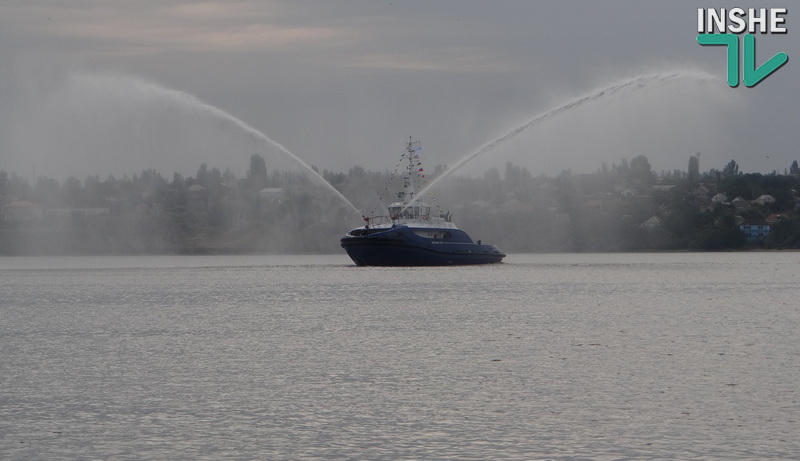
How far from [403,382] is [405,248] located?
84.1 metres

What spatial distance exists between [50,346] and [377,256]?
76.2m

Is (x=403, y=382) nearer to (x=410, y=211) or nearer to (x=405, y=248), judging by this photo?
(x=405, y=248)

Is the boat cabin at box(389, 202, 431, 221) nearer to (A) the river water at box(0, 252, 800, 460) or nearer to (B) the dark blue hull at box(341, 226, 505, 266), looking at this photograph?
(B) the dark blue hull at box(341, 226, 505, 266)

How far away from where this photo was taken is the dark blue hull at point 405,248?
118 metres

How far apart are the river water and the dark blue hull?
4433cm

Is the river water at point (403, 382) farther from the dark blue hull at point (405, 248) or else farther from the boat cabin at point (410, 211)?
the boat cabin at point (410, 211)

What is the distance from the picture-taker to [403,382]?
3469 cm

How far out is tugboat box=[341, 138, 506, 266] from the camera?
11825 cm

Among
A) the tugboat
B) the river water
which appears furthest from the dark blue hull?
the river water

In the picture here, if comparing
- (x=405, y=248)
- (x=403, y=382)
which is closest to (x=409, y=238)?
(x=405, y=248)

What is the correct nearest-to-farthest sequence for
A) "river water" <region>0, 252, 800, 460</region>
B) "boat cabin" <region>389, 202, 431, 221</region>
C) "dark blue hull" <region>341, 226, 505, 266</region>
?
"river water" <region>0, 252, 800, 460</region> → "dark blue hull" <region>341, 226, 505, 266</region> → "boat cabin" <region>389, 202, 431, 221</region>

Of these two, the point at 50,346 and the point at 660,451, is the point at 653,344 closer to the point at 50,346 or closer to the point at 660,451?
the point at 660,451

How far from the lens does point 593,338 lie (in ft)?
161

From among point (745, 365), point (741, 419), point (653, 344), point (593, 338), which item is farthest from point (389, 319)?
point (741, 419)
